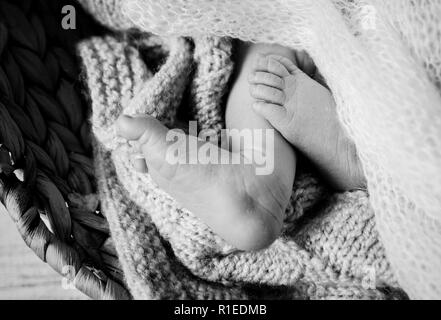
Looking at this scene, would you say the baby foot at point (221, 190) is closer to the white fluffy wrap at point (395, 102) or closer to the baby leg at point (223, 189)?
the baby leg at point (223, 189)

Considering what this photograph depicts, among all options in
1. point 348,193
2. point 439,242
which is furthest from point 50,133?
point 439,242

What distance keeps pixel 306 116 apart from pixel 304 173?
0.30 feet

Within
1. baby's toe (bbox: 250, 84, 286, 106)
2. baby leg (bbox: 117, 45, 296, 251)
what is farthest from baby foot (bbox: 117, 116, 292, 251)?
baby's toe (bbox: 250, 84, 286, 106)

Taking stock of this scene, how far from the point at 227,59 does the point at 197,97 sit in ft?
0.22

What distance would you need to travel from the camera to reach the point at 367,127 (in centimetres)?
54

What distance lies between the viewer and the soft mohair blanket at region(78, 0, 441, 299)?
20.2 inches

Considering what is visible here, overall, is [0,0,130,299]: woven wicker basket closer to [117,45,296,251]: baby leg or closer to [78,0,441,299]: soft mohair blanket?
[78,0,441,299]: soft mohair blanket

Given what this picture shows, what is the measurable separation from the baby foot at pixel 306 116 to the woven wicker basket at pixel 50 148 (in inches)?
11.0

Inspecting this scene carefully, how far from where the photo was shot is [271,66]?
62 centimetres

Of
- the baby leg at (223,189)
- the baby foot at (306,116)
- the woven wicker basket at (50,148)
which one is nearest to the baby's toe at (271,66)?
the baby foot at (306,116)

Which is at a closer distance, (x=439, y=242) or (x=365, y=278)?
(x=439, y=242)

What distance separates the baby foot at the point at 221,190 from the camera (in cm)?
52

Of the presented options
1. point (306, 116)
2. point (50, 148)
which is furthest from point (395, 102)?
point (50, 148)

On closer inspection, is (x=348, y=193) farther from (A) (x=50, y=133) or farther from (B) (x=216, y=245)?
(A) (x=50, y=133)
